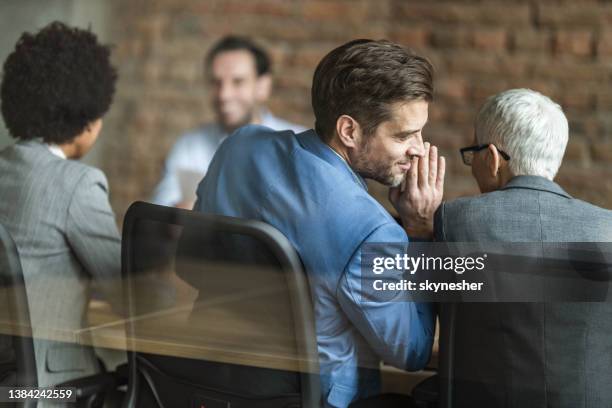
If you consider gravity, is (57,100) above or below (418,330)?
above

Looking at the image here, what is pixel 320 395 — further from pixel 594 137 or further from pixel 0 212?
pixel 594 137

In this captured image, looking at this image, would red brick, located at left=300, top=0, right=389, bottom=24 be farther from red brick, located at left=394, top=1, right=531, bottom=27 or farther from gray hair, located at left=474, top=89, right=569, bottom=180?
gray hair, located at left=474, top=89, right=569, bottom=180

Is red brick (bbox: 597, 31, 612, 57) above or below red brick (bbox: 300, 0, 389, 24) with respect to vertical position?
below

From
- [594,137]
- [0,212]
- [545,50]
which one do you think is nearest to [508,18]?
[545,50]

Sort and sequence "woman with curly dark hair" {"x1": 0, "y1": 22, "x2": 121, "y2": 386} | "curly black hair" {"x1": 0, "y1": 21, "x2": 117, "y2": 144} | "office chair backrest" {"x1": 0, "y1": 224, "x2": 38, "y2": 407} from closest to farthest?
"office chair backrest" {"x1": 0, "y1": 224, "x2": 38, "y2": 407} → "woman with curly dark hair" {"x1": 0, "y1": 22, "x2": 121, "y2": 386} → "curly black hair" {"x1": 0, "y1": 21, "x2": 117, "y2": 144}

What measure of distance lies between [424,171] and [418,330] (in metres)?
0.24

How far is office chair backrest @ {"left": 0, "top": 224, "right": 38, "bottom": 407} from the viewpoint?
1358 millimetres

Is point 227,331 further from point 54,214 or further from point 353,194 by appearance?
point 54,214

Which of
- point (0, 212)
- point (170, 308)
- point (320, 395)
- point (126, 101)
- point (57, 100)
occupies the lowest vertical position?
point (320, 395)

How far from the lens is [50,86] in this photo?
1640 millimetres


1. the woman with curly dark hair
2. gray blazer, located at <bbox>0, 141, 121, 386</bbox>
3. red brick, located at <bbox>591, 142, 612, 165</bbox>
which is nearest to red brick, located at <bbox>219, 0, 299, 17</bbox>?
red brick, located at <bbox>591, 142, 612, 165</bbox>

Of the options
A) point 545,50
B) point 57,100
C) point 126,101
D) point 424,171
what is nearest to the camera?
point 424,171

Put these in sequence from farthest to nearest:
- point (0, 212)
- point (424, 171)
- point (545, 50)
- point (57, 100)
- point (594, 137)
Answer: point (545, 50) < point (594, 137) < point (57, 100) < point (0, 212) < point (424, 171)

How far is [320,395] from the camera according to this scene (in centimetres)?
120
